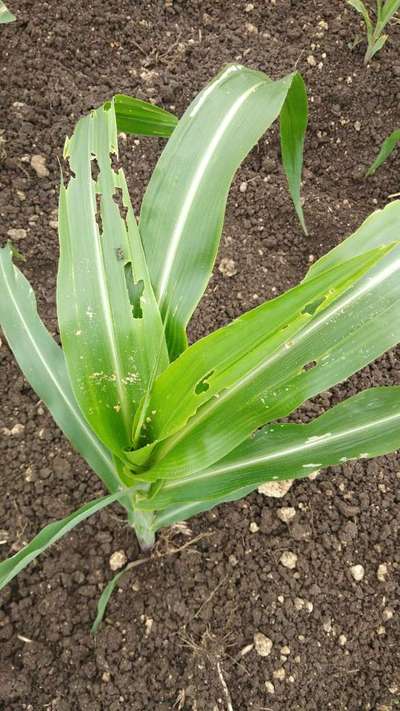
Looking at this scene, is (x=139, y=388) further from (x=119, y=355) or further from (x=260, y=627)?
(x=260, y=627)

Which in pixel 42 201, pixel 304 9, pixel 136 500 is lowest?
pixel 136 500

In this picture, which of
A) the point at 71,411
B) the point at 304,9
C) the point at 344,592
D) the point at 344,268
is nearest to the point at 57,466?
the point at 71,411

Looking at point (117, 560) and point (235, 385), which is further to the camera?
point (117, 560)

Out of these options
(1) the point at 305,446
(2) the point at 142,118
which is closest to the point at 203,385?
(1) the point at 305,446

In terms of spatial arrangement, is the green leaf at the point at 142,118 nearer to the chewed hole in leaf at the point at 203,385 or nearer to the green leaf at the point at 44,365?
the green leaf at the point at 44,365

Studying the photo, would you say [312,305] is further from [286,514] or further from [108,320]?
[286,514]

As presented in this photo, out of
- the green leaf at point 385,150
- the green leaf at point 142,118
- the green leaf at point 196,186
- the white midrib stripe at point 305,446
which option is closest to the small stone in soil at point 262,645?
the white midrib stripe at point 305,446
